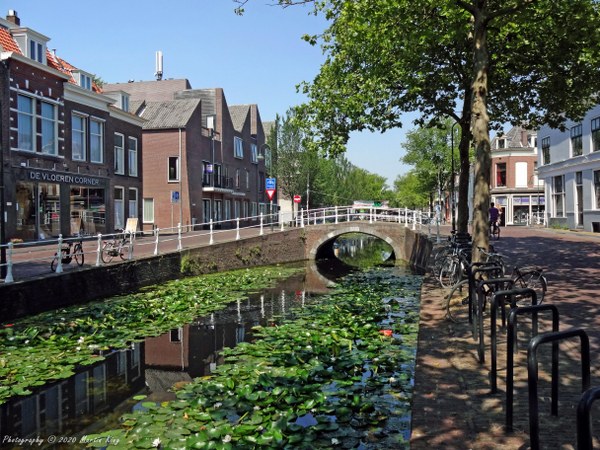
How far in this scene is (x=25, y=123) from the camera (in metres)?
21.8

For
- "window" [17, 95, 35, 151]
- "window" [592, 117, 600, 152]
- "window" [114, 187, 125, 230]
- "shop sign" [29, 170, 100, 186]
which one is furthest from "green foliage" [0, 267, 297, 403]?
"window" [592, 117, 600, 152]

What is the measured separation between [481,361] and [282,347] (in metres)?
3.69

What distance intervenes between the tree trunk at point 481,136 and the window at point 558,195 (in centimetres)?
2694

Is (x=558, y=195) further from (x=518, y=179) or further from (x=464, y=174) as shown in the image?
(x=464, y=174)

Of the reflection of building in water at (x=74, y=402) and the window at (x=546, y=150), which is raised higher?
the window at (x=546, y=150)

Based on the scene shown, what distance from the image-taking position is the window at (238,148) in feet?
159

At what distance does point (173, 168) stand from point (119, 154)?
857 centimetres

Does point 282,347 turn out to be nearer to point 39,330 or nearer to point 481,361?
point 481,361

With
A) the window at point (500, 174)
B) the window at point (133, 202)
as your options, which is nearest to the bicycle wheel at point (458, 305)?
the window at point (133, 202)

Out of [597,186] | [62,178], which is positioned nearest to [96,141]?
[62,178]

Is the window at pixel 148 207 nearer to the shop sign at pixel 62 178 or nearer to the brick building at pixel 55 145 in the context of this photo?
the brick building at pixel 55 145

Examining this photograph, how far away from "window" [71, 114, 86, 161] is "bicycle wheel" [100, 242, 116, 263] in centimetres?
1099

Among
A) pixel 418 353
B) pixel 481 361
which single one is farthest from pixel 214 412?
pixel 481 361

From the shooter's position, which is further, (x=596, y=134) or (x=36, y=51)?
(x=596, y=134)
